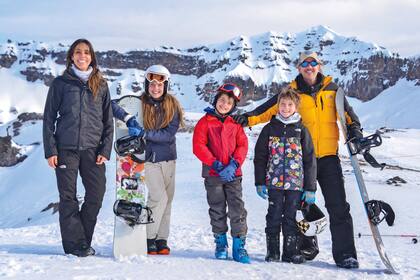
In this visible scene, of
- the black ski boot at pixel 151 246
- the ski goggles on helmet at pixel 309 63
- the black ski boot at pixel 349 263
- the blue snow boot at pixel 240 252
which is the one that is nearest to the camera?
the black ski boot at pixel 349 263

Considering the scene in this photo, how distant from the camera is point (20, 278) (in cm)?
383

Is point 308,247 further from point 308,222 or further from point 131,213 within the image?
point 131,213

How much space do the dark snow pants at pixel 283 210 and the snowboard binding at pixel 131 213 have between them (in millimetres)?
1405

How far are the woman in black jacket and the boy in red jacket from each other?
1147 mm

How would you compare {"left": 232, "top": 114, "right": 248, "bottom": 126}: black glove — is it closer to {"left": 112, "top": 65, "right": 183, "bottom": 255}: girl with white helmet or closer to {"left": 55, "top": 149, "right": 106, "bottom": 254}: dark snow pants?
{"left": 112, "top": 65, "right": 183, "bottom": 255}: girl with white helmet

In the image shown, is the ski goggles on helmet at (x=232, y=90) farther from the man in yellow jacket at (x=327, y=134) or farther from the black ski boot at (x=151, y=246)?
the black ski boot at (x=151, y=246)

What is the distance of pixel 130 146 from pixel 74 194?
2.69 ft

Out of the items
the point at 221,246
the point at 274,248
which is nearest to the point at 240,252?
the point at 221,246

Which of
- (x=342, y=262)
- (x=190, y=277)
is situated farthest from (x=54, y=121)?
(x=342, y=262)

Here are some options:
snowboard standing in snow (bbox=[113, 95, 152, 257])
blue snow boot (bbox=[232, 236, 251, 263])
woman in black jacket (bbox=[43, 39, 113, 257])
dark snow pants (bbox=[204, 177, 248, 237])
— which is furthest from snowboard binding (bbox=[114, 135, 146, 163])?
blue snow boot (bbox=[232, 236, 251, 263])

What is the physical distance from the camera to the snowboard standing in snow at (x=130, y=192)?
16.3 feet

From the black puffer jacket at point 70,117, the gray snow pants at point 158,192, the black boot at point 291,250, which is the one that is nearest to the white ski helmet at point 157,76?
the black puffer jacket at point 70,117

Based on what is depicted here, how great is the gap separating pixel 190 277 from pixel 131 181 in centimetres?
163

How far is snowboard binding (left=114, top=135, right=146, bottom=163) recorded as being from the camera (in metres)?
4.97
